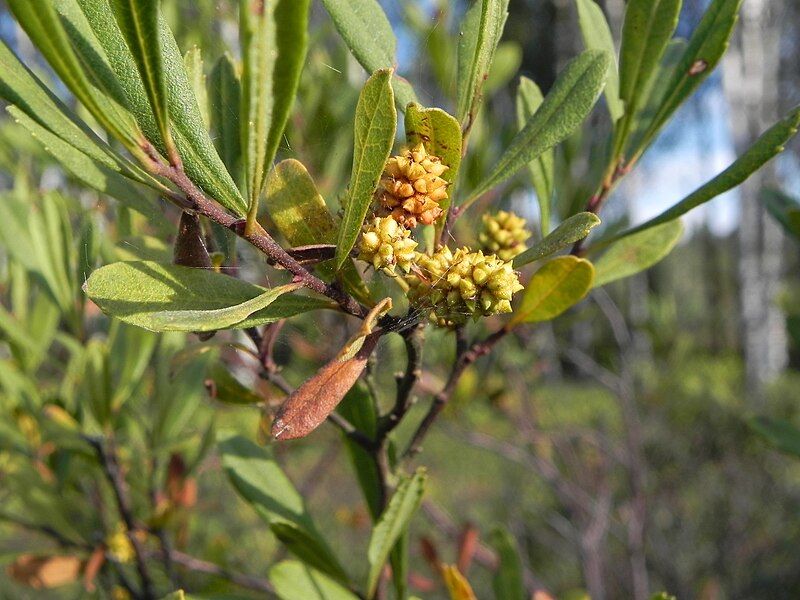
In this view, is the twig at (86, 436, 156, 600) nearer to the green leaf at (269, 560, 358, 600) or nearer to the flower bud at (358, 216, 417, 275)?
the green leaf at (269, 560, 358, 600)

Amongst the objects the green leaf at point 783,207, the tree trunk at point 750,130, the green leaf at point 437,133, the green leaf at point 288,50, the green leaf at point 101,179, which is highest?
the tree trunk at point 750,130

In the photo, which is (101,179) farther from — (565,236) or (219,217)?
(565,236)

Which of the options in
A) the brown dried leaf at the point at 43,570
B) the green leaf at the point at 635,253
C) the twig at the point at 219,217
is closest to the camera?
the twig at the point at 219,217

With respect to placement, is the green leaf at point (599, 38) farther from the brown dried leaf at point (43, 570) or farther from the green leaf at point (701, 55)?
the brown dried leaf at point (43, 570)

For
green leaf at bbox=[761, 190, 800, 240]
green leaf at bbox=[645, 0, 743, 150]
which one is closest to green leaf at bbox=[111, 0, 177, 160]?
green leaf at bbox=[645, 0, 743, 150]

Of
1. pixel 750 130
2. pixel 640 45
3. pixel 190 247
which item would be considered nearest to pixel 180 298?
pixel 190 247

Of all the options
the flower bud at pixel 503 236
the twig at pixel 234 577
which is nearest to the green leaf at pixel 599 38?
the flower bud at pixel 503 236
